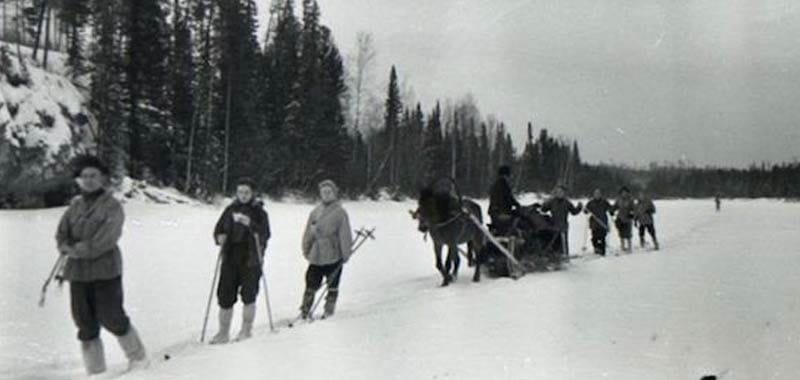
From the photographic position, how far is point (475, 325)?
7.87 m

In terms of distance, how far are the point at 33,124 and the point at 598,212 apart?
65.9 feet

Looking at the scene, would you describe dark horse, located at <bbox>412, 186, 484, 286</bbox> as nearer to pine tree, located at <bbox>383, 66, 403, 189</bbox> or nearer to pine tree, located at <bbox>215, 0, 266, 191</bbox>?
pine tree, located at <bbox>215, 0, 266, 191</bbox>

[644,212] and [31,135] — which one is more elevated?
[31,135]

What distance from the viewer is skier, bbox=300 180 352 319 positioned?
10.3 meters

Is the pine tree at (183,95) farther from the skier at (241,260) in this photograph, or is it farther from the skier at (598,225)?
the skier at (241,260)

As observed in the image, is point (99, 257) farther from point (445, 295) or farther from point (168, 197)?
point (168, 197)

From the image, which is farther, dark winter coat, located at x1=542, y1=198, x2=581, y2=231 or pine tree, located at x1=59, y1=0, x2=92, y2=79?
pine tree, located at x1=59, y1=0, x2=92, y2=79

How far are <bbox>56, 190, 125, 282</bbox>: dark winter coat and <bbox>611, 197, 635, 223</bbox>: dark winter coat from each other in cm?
1773

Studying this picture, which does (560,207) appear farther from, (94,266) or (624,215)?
(94,266)

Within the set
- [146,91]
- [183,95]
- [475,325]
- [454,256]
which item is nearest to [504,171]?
[454,256]

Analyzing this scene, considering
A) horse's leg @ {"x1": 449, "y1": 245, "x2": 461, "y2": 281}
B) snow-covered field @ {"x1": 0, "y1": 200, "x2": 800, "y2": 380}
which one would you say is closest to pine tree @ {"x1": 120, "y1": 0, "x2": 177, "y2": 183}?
snow-covered field @ {"x1": 0, "y1": 200, "x2": 800, "y2": 380}

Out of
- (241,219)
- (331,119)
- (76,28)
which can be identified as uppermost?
(76,28)

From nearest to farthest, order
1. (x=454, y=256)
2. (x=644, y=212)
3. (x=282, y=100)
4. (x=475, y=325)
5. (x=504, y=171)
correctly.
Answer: (x=475, y=325), (x=454, y=256), (x=504, y=171), (x=644, y=212), (x=282, y=100)

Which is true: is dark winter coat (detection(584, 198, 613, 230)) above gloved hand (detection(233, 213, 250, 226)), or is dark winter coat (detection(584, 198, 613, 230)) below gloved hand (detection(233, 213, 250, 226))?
below
